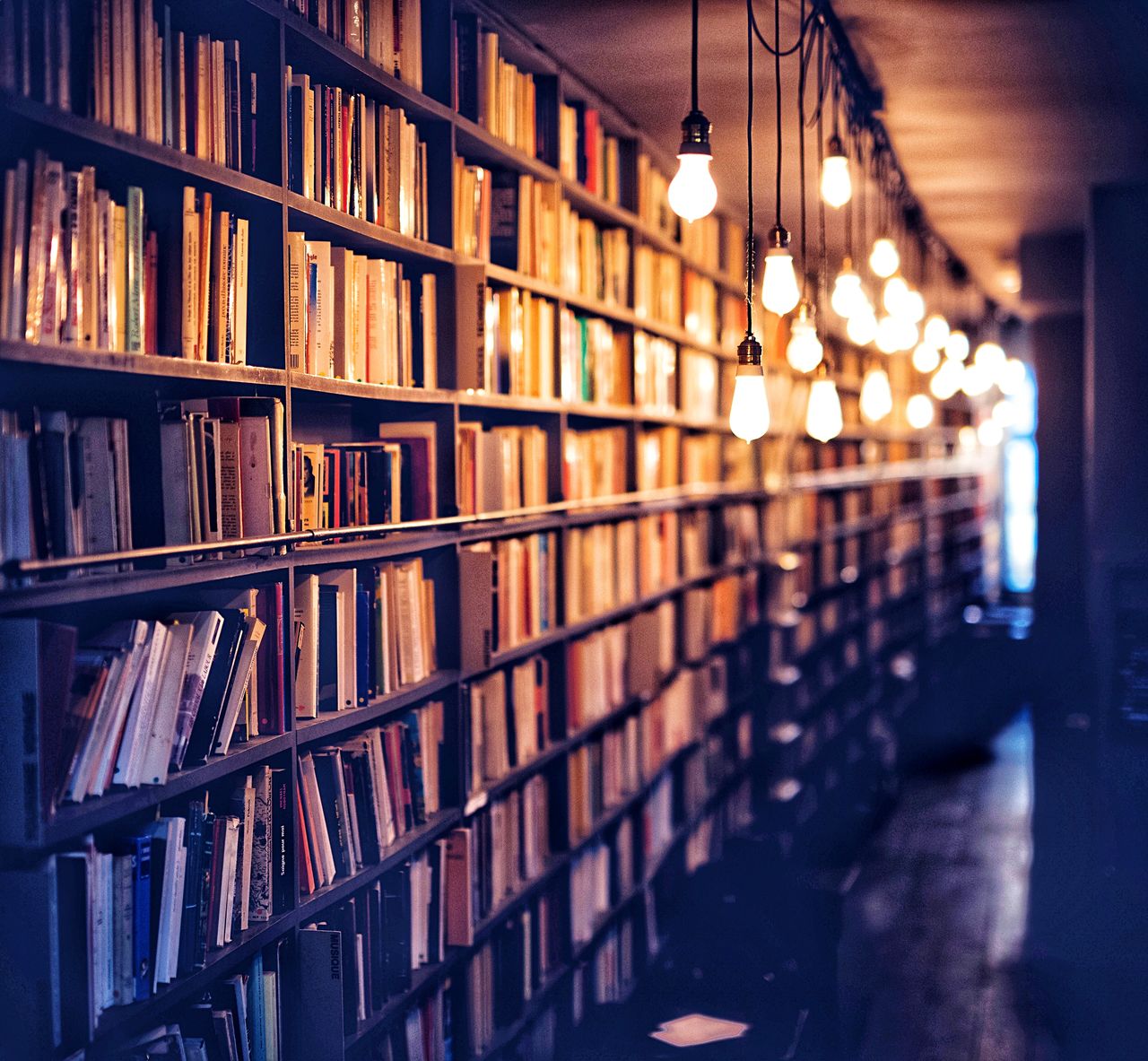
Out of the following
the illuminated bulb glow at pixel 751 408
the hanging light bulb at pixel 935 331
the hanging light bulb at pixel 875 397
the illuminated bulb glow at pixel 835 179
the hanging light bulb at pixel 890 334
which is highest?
the illuminated bulb glow at pixel 835 179

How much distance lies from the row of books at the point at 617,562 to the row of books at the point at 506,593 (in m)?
0.13

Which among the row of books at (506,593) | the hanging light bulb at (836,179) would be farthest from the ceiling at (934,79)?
the row of books at (506,593)

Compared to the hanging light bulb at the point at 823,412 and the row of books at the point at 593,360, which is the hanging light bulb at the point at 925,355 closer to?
the row of books at the point at 593,360

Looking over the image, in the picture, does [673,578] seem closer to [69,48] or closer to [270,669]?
[270,669]

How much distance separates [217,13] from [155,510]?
0.89 meters

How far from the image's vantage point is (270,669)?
231cm

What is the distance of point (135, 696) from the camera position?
1921mm

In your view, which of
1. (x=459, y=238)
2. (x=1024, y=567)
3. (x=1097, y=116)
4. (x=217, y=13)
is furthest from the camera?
(x=1024, y=567)

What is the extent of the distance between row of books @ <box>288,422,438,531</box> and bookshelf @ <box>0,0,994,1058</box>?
36 mm

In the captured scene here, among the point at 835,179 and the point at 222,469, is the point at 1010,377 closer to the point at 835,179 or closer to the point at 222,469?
the point at 835,179

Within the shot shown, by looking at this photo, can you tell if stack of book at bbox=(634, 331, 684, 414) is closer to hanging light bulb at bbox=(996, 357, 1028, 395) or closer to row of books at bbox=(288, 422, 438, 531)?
row of books at bbox=(288, 422, 438, 531)

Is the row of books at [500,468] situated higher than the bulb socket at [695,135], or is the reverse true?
the bulb socket at [695,135]

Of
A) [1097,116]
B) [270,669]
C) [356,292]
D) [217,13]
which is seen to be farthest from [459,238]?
[1097,116]

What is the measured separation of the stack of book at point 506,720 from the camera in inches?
130
